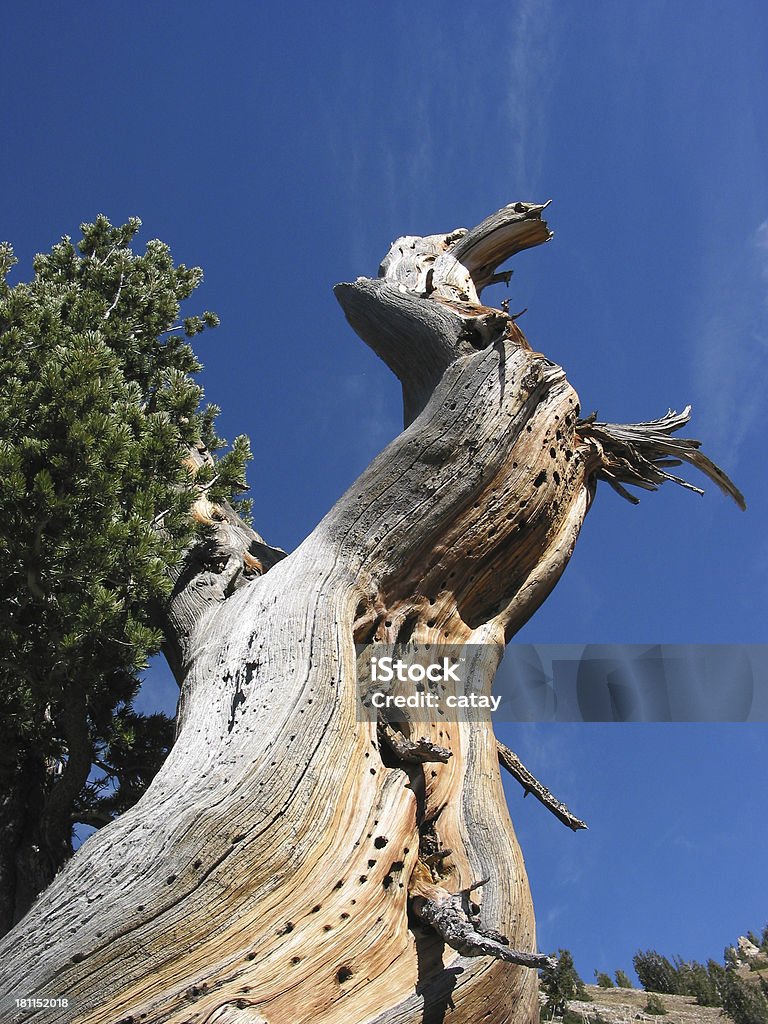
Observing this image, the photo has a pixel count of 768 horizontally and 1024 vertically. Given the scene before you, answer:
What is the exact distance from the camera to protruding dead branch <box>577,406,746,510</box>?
6578 millimetres

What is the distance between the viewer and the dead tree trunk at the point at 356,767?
2.83 m

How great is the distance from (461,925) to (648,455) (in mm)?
4787

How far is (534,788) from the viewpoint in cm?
544

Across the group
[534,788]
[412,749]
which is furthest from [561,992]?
[412,749]

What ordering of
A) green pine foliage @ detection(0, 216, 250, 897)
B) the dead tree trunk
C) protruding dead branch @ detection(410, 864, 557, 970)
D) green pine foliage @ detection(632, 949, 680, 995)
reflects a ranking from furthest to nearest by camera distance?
green pine foliage @ detection(632, 949, 680, 995) → green pine foliage @ detection(0, 216, 250, 897) → protruding dead branch @ detection(410, 864, 557, 970) → the dead tree trunk

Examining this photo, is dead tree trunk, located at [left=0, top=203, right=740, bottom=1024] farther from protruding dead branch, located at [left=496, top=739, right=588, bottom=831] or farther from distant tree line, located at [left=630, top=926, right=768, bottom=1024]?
distant tree line, located at [left=630, top=926, right=768, bottom=1024]

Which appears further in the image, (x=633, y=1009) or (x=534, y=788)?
(x=633, y=1009)

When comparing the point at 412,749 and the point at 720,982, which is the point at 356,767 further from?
the point at 720,982

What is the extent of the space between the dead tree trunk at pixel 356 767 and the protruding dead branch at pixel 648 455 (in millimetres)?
26

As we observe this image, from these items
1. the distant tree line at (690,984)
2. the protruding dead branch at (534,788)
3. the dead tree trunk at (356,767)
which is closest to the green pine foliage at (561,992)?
the distant tree line at (690,984)

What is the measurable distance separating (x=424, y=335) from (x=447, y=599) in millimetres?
2210

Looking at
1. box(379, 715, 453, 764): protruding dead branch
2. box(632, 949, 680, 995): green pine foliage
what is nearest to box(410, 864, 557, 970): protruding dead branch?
box(379, 715, 453, 764): protruding dead branch

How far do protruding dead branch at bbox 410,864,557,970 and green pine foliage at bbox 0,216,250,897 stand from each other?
2.51m

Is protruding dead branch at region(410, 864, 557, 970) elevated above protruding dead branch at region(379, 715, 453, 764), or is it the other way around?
protruding dead branch at region(379, 715, 453, 764)
